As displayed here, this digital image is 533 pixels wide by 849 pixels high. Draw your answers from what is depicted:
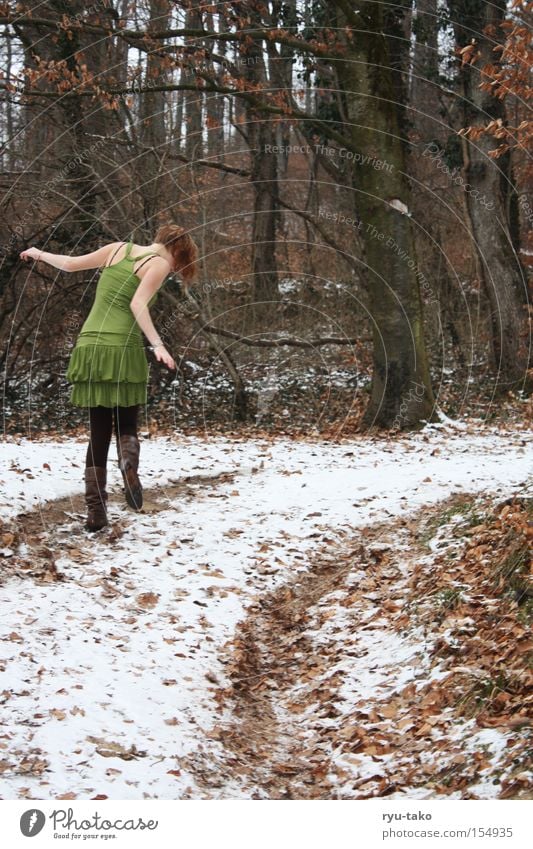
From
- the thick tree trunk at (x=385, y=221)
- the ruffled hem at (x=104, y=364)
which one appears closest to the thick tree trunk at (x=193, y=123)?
the thick tree trunk at (x=385, y=221)

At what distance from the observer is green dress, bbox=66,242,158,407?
296 inches

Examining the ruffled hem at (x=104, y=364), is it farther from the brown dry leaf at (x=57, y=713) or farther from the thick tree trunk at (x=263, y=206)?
the thick tree trunk at (x=263, y=206)

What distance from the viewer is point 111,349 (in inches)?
297

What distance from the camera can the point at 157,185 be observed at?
1580 cm

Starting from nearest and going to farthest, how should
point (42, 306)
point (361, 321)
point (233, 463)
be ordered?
point (233, 463)
point (42, 306)
point (361, 321)

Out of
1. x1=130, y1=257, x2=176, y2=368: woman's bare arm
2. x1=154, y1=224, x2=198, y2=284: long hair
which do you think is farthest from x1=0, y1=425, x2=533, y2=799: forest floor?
x1=154, y1=224, x2=198, y2=284: long hair

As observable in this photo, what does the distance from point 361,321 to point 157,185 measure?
552cm

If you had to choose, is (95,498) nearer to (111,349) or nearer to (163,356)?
(111,349)

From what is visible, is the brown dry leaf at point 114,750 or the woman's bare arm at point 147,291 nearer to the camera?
the brown dry leaf at point 114,750

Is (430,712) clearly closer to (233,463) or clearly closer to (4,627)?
(4,627)

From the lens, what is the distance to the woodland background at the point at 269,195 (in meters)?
13.0

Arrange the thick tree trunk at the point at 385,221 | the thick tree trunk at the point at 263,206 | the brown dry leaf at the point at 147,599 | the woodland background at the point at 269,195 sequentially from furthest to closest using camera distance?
the thick tree trunk at the point at 263,206, the woodland background at the point at 269,195, the thick tree trunk at the point at 385,221, the brown dry leaf at the point at 147,599

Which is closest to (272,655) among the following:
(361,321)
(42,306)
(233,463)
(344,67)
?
(233,463)

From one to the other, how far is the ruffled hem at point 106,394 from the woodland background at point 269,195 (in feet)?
19.2
